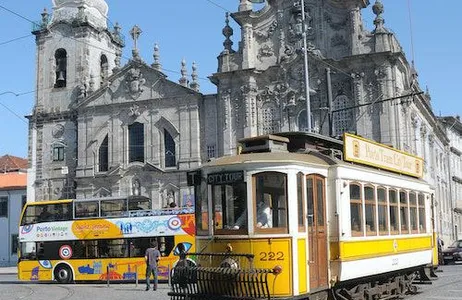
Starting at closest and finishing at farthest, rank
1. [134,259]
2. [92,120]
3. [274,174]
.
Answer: [274,174] < [134,259] < [92,120]

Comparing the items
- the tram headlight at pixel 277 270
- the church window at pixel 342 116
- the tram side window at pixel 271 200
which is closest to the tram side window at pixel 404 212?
the tram side window at pixel 271 200

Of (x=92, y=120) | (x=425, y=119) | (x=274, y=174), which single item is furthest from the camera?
(x=425, y=119)

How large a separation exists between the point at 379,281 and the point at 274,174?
202 inches

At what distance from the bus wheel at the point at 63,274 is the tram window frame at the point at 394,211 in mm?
17432

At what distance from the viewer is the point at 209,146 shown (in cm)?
4128

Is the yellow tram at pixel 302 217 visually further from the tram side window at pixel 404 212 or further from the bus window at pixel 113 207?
the bus window at pixel 113 207

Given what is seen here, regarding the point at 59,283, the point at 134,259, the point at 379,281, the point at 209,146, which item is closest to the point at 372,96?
the point at 209,146

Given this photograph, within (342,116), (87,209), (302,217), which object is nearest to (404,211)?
(302,217)

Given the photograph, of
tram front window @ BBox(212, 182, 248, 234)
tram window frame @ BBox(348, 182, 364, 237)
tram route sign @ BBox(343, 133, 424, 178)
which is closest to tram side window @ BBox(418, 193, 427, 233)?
tram route sign @ BBox(343, 133, 424, 178)

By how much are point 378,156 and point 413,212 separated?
2.32 m

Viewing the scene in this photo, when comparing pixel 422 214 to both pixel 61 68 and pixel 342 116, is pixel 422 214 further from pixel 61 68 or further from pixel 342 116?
pixel 61 68

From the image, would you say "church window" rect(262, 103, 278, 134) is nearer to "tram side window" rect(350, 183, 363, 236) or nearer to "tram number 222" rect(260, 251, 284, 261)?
"tram side window" rect(350, 183, 363, 236)

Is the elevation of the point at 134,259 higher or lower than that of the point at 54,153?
lower

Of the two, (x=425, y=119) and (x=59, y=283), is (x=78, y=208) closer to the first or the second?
(x=59, y=283)
